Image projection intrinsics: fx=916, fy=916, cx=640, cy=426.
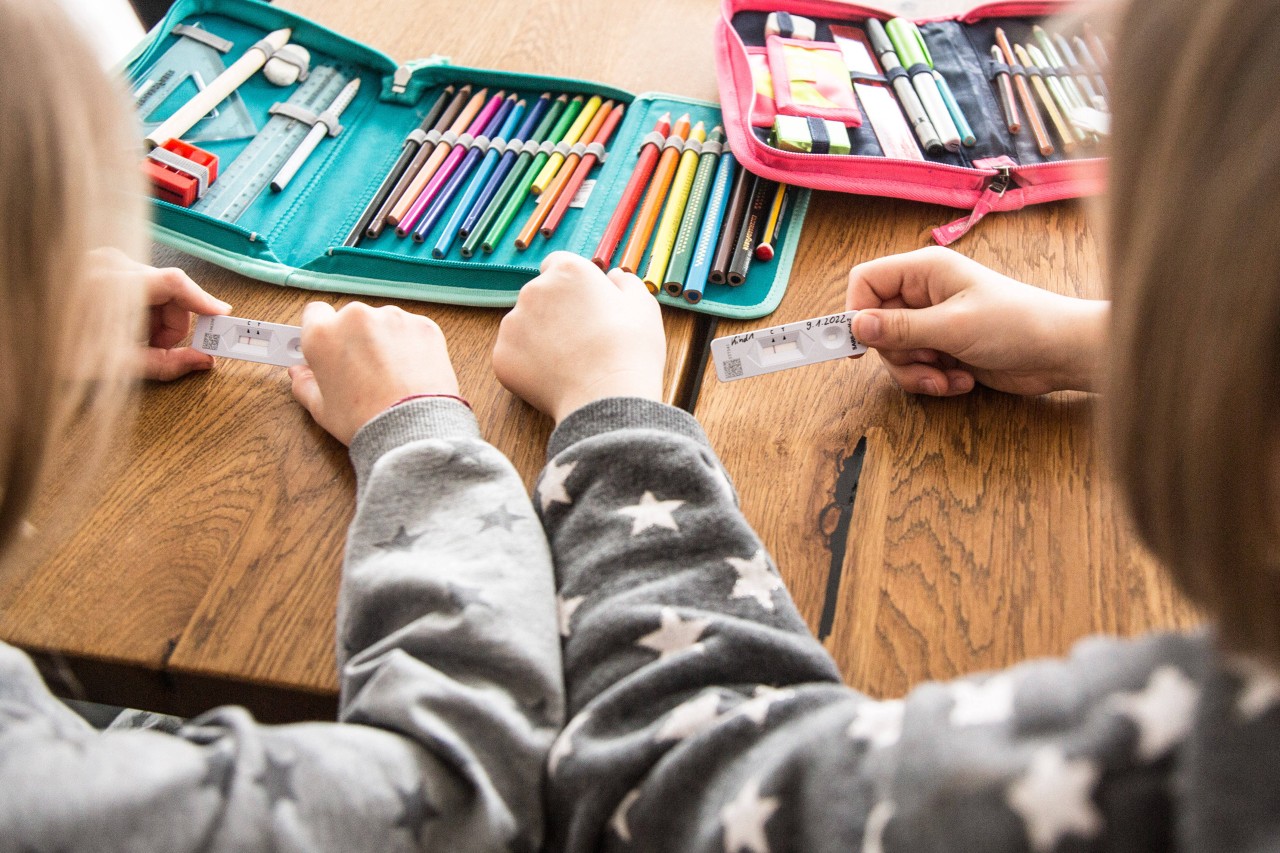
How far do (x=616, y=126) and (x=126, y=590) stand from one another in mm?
647

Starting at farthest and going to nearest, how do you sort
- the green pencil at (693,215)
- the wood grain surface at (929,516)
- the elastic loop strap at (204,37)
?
1. the elastic loop strap at (204,37)
2. the green pencil at (693,215)
3. the wood grain surface at (929,516)

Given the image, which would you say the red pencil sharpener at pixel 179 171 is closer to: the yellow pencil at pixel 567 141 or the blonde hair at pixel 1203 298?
the yellow pencil at pixel 567 141

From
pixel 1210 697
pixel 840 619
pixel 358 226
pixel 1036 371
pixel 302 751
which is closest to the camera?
pixel 1210 697

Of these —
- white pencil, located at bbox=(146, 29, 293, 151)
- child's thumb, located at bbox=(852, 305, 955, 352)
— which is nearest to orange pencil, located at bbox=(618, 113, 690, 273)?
child's thumb, located at bbox=(852, 305, 955, 352)

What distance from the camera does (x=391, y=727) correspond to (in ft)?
1.71

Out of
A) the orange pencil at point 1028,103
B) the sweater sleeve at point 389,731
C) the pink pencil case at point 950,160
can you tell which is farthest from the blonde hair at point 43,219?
the orange pencil at point 1028,103

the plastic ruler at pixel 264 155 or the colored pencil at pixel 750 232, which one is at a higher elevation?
the plastic ruler at pixel 264 155

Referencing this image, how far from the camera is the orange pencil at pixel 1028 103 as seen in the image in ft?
2.97

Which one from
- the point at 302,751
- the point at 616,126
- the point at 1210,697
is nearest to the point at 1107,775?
the point at 1210,697

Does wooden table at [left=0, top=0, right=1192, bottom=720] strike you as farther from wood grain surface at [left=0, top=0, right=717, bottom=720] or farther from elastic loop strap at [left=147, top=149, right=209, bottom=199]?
elastic loop strap at [left=147, top=149, right=209, bottom=199]

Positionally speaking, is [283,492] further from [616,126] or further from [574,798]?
[616,126]

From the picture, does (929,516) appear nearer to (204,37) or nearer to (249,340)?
(249,340)

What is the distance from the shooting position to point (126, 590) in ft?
2.06

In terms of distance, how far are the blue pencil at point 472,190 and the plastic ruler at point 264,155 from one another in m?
0.20
